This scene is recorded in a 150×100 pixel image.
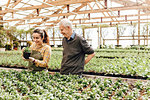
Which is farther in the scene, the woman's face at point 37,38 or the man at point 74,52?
the woman's face at point 37,38

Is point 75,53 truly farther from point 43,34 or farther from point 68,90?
point 68,90

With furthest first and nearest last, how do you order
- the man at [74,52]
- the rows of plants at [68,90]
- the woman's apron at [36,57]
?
1. the woman's apron at [36,57]
2. the man at [74,52]
3. the rows of plants at [68,90]

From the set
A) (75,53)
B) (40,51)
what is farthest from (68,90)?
(40,51)

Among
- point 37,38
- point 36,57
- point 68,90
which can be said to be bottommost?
point 68,90

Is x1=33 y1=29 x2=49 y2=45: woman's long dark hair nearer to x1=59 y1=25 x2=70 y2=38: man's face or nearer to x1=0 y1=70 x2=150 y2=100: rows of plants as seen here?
x1=59 y1=25 x2=70 y2=38: man's face

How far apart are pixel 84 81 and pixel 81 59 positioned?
483 millimetres

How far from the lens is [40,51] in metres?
2.73

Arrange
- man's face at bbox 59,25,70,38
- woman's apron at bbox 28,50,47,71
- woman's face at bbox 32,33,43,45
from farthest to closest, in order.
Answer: woman's apron at bbox 28,50,47,71 < woman's face at bbox 32,33,43,45 < man's face at bbox 59,25,70,38

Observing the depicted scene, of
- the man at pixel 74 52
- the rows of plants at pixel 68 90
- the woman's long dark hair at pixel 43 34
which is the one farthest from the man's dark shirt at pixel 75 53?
the woman's long dark hair at pixel 43 34

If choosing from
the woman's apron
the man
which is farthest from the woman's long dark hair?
the man

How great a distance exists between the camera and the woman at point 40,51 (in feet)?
8.62

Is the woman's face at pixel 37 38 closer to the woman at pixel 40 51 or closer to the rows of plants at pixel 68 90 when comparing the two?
the woman at pixel 40 51

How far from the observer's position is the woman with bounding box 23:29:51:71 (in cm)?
263

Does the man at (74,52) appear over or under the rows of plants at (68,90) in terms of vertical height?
over
